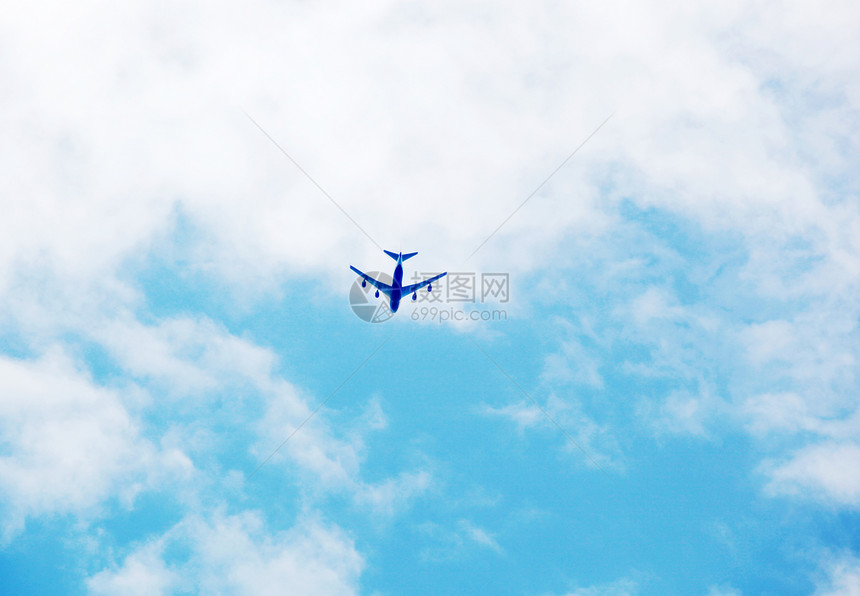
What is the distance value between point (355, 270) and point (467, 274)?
45.8 feet

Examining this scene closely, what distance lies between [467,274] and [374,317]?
508 inches

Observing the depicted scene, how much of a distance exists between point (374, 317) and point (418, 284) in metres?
8.65

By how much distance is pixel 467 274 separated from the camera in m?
85.9

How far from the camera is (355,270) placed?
3314 inches

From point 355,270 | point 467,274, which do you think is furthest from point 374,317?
point 467,274

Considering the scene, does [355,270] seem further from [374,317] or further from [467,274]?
[467,274]

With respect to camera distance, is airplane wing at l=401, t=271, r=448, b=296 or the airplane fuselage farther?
airplane wing at l=401, t=271, r=448, b=296

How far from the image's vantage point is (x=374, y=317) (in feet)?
283

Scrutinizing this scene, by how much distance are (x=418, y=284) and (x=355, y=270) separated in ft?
35.2

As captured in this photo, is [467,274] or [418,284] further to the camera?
[418,284]

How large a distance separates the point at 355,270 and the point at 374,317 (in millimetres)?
6596

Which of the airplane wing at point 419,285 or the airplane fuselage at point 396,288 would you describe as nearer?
the airplane fuselage at point 396,288

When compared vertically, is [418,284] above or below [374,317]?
above

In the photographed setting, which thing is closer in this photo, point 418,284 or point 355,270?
point 355,270
